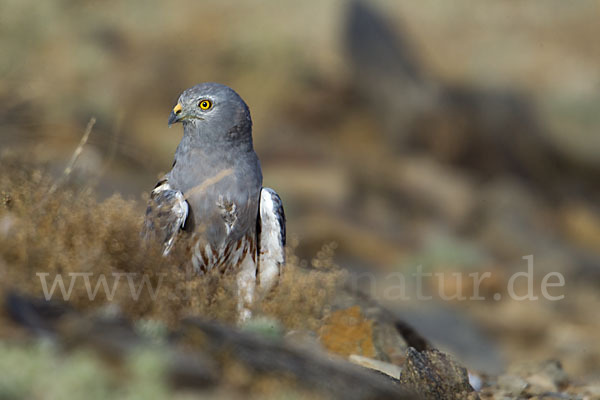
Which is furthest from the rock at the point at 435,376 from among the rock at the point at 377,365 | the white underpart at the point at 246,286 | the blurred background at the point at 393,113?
the blurred background at the point at 393,113

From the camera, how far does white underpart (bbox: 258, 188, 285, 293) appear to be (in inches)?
235

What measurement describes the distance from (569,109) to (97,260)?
22.0 m

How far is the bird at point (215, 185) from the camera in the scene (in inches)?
222

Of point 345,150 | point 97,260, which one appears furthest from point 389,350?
point 345,150

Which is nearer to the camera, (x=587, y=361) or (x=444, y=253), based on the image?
(x=587, y=361)

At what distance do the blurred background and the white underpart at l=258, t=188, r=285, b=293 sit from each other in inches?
367

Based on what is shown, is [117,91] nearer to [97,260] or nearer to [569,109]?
[569,109]

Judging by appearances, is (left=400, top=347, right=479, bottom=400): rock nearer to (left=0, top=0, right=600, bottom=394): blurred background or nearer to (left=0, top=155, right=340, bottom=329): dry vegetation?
(left=0, top=155, right=340, bottom=329): dry vegetation

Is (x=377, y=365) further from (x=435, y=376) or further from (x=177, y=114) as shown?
(x=177, y=114)

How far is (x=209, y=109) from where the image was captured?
226 inches

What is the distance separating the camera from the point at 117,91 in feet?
85.1

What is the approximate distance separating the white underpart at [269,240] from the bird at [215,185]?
0.06 meters

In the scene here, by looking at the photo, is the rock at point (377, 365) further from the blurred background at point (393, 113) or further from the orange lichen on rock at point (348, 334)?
the blurred background at point (393, 113)

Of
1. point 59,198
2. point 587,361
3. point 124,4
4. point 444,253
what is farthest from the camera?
point 124,4
